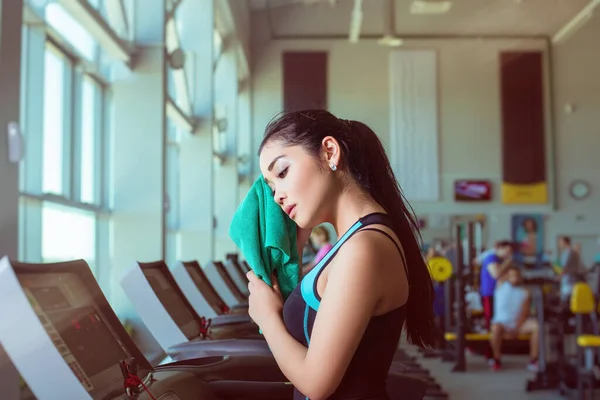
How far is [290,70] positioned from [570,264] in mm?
6729

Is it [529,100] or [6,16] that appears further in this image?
[529,100]

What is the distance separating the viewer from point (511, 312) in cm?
756

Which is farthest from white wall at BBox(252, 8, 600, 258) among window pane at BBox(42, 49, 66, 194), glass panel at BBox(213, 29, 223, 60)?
window pane at BBox(42, 49, 66, 194)

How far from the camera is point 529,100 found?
14.9 m

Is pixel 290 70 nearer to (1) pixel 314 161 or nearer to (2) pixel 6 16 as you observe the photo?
(2) pixel 6 16

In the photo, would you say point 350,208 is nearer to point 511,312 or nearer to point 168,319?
point 168,319

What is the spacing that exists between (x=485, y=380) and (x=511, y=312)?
47.6 inches

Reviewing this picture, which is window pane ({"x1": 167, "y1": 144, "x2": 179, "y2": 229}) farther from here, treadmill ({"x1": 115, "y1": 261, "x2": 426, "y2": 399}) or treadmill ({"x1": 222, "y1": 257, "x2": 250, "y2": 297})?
treadmill ({"x1": 115, "y1": 261, "x2": 426, "y2": 399})

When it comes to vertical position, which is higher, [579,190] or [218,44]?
[218,44]

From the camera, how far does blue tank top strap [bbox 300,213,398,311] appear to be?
1.31 m

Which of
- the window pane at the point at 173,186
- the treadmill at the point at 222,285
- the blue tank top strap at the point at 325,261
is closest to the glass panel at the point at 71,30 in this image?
the treadmill at the point at 222,285

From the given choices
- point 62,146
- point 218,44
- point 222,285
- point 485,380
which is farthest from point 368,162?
point 218,44

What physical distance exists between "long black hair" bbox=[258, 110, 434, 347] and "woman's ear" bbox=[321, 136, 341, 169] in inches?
0.5

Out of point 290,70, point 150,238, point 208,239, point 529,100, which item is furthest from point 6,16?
point 529,100
